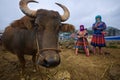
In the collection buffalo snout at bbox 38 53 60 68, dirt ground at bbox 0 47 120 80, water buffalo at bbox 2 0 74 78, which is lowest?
dirt ground at bbox 0 47 120 80

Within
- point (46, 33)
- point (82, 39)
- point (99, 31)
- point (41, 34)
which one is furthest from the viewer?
point (82, 39)

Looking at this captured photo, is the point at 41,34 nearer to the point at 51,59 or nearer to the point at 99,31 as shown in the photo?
the point at 51,59

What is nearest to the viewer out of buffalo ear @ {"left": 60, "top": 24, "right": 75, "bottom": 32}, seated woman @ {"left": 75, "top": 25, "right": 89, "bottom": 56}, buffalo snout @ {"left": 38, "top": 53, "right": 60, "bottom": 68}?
buffalo snout @ {"left": 38, "top": 53, "right": 60, "bottom": 68}

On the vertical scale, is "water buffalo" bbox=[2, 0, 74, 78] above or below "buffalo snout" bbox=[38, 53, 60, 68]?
above

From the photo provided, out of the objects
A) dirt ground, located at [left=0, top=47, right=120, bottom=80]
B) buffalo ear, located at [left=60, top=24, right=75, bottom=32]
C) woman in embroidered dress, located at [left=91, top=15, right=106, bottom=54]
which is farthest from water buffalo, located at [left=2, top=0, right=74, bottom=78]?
woman in embroidered dress, located at [left=91, top=15, right=106, bottom=54]

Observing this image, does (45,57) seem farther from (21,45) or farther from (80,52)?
(80,52)

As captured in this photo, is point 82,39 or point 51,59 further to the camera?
point 82,39

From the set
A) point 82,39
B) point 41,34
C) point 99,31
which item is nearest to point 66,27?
point 41,34

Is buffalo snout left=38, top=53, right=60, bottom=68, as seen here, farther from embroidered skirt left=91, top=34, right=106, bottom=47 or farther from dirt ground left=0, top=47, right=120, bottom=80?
embroidered skirt left=91, top=34, right=106, bottom=47

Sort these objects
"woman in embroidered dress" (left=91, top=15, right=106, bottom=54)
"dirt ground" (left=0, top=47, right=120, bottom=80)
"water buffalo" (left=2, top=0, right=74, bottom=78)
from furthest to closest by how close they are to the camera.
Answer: "woman in embroidered dress" (left=91, top=15, right=106, bottom=54) < "dirt ground" (left=0, top=47, right=120, bottom=80) < "water buffalo" (left=2, top=0, right=74, bottom=78)

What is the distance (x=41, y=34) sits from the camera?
396 cm

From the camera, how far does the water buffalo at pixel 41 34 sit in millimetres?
3584

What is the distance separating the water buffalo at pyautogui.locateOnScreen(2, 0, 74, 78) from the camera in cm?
358

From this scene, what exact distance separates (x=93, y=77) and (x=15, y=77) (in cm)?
268
